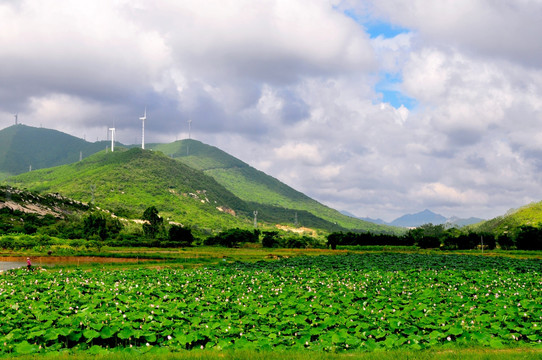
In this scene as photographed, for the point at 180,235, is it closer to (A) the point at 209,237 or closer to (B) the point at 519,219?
(A) the point at 209,237

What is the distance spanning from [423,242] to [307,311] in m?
103

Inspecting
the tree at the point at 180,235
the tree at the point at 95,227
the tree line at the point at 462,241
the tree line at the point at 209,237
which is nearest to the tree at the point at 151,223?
the tree line at the point at 209,237

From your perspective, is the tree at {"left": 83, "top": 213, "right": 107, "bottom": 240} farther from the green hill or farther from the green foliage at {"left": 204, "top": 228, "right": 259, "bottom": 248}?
the green hill

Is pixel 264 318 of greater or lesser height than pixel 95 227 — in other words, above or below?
below

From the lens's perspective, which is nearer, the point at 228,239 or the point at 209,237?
the point at 228,239

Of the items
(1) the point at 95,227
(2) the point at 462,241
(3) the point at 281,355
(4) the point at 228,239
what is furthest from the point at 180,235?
(3) the point at 281,355

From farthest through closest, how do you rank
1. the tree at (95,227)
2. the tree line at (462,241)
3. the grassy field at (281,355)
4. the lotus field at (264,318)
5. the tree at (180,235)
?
the tree at (180,235)
the tree at (95,227)
the tree line at (462,241)
the lotus field at (264,318)
the grassy field at (281,355)

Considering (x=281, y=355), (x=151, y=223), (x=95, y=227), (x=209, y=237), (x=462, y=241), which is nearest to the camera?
(x=281, y=355)

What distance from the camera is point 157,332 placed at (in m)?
19.0

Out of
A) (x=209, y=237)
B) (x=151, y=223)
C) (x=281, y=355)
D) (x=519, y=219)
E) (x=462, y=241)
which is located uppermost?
(x=519, y=219)

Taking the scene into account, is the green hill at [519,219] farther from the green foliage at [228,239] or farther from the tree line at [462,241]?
the green foliage at [228,239]

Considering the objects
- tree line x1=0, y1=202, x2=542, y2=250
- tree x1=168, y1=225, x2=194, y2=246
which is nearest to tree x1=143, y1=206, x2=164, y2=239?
tree line x1=0, y1=202, x2=542, y2=250

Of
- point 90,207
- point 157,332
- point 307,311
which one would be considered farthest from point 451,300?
point 90,207

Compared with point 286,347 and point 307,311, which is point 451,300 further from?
point 286,347
